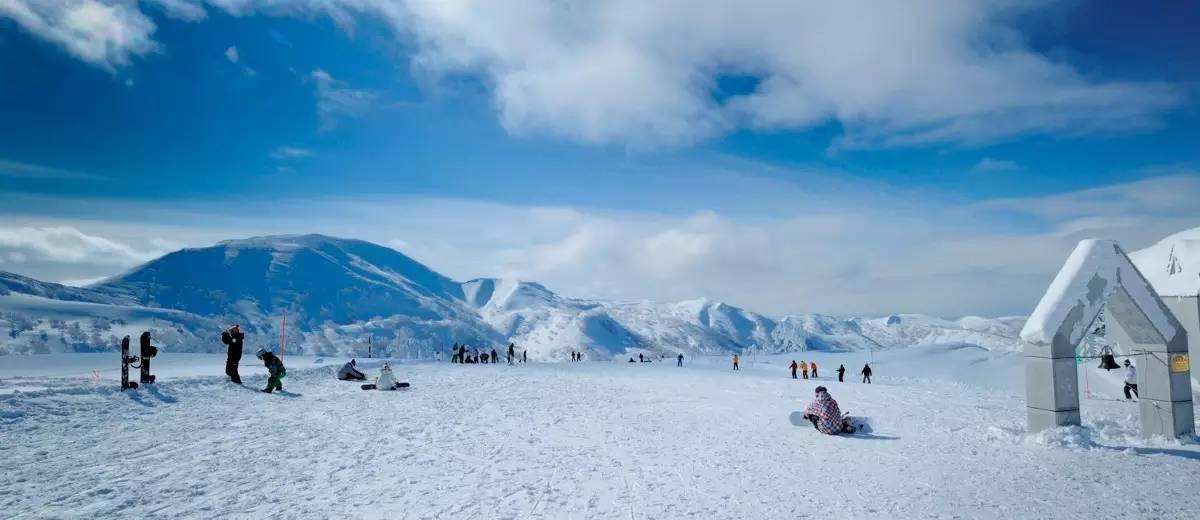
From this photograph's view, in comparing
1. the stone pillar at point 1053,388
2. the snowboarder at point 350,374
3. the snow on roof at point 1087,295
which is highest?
the snow on roof at point 1087,295

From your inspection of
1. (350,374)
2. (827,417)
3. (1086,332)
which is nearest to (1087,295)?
(1086,332)

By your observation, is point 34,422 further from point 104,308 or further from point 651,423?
point 104,308

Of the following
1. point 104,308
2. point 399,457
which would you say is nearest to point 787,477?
point 399,457

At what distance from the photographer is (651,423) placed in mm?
16484

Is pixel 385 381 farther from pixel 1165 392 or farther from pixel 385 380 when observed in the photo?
pixel 1165 392

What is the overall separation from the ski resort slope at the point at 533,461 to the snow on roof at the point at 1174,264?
24.0 m

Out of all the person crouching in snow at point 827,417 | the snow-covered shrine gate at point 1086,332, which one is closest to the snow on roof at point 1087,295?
the snow-covered shrine gate at point 1086,332

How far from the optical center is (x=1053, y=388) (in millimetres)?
14250

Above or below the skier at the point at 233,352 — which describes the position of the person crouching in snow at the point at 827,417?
below

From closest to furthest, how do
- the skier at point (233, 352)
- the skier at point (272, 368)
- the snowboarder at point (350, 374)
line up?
1. the skier at point (272, 368)
2. the skier at point (233, 352)
3. the snowboarder at point (350, 374)

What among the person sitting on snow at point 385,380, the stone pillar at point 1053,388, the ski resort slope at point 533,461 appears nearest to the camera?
the ski resort slope at point 533,461

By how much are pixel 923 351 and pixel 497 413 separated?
57.1m

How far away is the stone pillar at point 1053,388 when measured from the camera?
14.2 metres

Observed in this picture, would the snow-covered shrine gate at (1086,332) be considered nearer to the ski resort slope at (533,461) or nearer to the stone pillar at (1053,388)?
the stone pillar at (1053,388)
